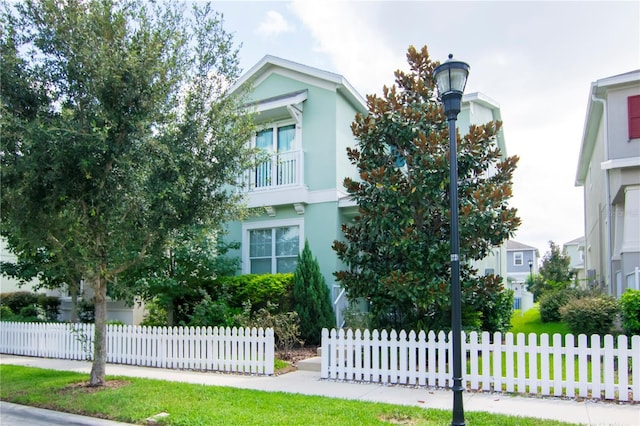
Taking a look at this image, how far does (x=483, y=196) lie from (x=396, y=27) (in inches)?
168

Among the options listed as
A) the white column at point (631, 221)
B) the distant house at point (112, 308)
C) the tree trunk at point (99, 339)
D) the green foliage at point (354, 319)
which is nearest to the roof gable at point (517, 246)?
the white column at point (631, 221)

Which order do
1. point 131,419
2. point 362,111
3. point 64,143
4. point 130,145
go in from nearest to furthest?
point 131,419 → point 64,143 → point 130,145 → point 362,111

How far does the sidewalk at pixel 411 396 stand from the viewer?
6227 millimetres

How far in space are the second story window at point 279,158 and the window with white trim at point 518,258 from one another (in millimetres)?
44864

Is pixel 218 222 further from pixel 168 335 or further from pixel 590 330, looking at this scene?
pixel 590 330

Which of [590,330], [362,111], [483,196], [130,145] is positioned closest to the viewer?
[130,145]

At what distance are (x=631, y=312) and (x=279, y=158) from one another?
945 centimetres

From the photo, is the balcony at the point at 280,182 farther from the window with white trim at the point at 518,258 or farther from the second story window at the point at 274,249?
the window with white trim at the point at 518,258

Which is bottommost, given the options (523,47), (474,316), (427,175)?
(474,316)

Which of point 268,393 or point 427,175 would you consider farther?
point 427,175

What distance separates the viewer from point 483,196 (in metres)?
8.89

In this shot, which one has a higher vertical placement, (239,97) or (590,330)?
(239,97)

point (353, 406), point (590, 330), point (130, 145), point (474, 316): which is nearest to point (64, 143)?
point (130, 145)

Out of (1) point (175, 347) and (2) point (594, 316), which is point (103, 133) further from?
(2) point (594, 316)
